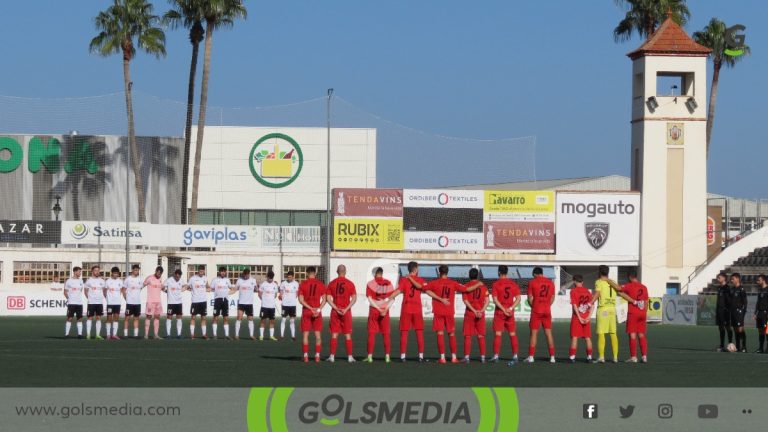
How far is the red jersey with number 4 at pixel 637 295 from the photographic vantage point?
2497cm

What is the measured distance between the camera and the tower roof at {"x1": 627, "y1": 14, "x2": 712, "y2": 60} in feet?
233

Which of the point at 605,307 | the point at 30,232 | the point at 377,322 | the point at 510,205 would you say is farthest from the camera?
the point at 510,205

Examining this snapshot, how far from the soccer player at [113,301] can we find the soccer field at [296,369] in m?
2.38

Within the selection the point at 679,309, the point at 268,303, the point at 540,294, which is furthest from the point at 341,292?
the point at 679,309

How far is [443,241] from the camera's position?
68.9 m

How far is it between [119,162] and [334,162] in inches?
514

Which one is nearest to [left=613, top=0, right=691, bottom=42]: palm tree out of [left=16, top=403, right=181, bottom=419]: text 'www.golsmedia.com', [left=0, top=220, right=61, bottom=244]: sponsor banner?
[left=0, top=220, right=61, bottom=244]: sponsor banner

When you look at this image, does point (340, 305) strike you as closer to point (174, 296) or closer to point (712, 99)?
point (174, 296)

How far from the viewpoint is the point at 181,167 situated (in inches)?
3174

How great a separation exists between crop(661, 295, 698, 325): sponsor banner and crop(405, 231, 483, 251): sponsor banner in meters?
13.6

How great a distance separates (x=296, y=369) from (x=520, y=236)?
1881 inches

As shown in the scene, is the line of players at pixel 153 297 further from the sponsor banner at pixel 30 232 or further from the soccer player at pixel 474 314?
the sponsor banner at pixel 30 232

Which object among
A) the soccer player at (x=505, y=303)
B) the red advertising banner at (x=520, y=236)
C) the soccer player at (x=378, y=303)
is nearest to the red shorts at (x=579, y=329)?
the soccer player at (x=505, y=303)

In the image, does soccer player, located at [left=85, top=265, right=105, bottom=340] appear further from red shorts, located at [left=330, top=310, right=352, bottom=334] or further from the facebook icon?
the facebook icon
